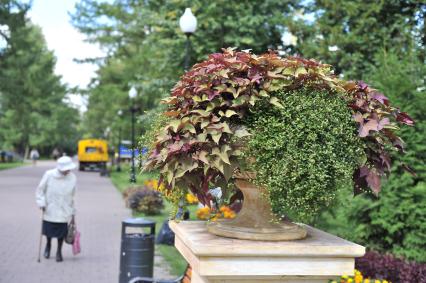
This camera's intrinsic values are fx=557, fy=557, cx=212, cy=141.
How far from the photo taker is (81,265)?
8.58 metres

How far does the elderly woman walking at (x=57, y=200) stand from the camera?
8.79 metres

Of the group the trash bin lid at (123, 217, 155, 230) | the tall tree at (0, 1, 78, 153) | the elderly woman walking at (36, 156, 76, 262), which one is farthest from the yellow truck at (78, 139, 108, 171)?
the trash bin lid at (123, 217, 155, 230)

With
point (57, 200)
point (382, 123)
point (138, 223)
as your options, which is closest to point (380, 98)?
point (382, 123)

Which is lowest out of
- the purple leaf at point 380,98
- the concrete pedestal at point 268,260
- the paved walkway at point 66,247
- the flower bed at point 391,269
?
the paved walkway at point 66,247

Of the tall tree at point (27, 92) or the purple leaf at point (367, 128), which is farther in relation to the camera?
the tall tree at point (27, 92)

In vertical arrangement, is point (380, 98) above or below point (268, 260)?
above

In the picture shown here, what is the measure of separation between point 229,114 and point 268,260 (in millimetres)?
734

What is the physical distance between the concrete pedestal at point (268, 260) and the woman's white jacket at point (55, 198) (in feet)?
20.9

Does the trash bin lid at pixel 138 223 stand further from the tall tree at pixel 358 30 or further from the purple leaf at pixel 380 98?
the tall tree at pixel 358 30

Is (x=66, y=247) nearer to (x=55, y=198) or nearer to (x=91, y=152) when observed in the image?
(x=55, y=198)

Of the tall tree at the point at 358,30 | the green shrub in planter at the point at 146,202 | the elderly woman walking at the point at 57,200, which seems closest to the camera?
the elderly woman walking at the point at 57,200

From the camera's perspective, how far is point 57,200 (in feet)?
28.9

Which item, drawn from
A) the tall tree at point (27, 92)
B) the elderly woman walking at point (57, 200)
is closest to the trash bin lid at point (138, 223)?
the elderly woman walking at point (57, 200)

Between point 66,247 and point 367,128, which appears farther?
point 66,247
